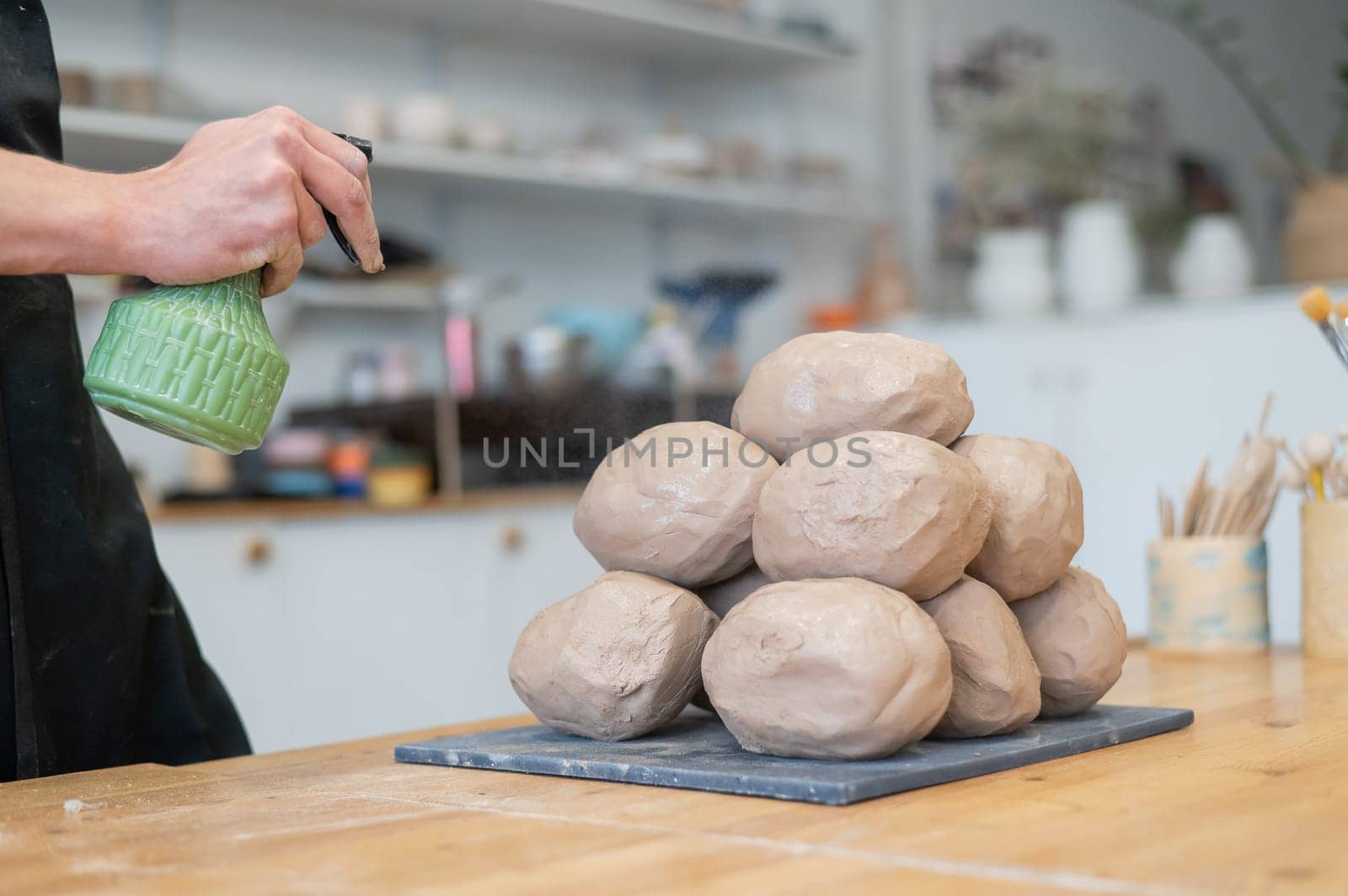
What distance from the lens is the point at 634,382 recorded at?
9.89 feet

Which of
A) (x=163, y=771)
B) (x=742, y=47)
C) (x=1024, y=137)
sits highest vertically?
(x=742, y=47)

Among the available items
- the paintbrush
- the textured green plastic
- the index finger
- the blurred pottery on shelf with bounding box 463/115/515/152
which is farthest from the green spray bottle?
the blurred pottery on shelf with bounding box 463/115/515/152

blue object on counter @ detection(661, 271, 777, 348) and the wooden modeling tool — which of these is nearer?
the wooden modeling tool

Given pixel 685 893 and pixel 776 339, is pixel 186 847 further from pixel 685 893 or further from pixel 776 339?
pixel 776 339

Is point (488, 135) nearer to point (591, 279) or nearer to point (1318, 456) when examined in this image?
point (591, 279)

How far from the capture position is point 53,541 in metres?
1.04

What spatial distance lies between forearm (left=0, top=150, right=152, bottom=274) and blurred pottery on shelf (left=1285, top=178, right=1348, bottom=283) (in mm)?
2642

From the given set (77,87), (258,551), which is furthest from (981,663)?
(77,87)

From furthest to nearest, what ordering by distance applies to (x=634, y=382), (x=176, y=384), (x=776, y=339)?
(x=776, y=339)
(x=634, y=382)
(x=176, y=384)

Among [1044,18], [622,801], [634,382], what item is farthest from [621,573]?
[1044,18]

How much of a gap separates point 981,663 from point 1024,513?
0.33 ft

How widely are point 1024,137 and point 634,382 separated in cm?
113

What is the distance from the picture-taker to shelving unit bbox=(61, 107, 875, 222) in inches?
93.3
